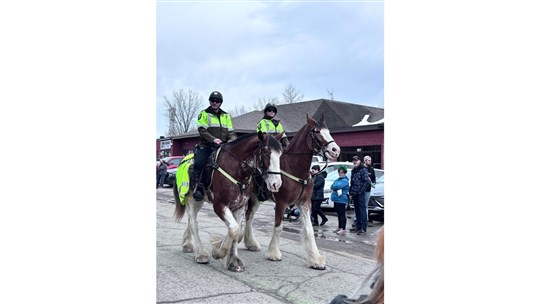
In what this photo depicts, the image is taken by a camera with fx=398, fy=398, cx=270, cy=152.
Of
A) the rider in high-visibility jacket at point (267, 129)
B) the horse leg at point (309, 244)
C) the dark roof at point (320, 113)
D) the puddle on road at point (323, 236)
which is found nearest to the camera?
the horse leg at point (309, 244)

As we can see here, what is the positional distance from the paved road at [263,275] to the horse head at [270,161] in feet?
3.07

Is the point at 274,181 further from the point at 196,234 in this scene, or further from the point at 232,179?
the point at 196,234

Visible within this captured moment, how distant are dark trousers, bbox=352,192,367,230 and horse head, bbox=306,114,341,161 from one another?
301cm

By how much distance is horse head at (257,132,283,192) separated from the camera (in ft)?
13.4

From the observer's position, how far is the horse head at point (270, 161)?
4090 millimetres

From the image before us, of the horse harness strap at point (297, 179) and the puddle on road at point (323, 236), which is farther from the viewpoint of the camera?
the puddle on road at point (323, 236)

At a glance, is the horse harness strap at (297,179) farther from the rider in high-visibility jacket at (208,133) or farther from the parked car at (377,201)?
the parked car at (377,201)

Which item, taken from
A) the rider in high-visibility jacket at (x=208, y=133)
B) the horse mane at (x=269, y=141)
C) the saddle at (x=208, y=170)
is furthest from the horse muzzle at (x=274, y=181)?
the rider in high-visibility jacket at (x=208, y=133)
